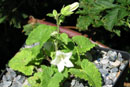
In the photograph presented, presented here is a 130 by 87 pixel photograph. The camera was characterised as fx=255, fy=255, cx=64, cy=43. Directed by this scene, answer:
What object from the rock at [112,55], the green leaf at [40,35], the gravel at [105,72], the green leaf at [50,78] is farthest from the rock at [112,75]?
the green leaf at [40,35]

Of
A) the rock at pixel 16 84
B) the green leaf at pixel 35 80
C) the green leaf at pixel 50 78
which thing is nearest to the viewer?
the green leaf at pixel 50 78

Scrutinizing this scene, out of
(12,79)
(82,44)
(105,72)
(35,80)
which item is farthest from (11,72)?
(105,72)

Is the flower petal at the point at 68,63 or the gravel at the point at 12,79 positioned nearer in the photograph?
the flower petal at the point at 68,63

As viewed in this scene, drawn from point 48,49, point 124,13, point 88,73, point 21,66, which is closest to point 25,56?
point 21,66

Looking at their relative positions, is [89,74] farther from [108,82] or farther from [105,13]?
[105,13]

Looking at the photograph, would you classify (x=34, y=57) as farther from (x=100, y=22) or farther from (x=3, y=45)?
(x=3, y=45)

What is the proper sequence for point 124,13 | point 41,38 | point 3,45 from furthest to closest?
1. point 3,45
2. point 124,13
3. point 41,38

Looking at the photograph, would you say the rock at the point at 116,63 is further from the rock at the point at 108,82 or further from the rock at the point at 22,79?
the rock at the point at 22,79

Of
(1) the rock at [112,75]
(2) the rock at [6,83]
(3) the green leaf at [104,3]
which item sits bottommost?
(1) the rock at [112,75]
